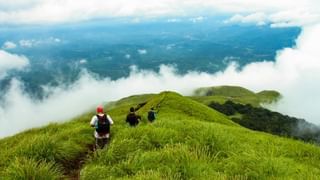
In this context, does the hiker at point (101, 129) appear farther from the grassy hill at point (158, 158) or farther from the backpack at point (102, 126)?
the grassy hill at point (158, 158)

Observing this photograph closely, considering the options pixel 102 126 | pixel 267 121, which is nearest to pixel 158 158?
pixel 102 126

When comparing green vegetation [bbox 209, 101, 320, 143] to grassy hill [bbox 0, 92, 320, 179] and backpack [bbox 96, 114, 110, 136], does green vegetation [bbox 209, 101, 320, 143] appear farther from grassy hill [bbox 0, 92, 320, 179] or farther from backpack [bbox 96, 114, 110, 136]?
backpack [bbox 96, 114, 110, 136]

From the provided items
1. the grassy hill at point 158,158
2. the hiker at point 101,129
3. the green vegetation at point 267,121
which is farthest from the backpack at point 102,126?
the green vegetation at point 267,121

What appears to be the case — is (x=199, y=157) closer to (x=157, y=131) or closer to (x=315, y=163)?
(x=157, y=131)

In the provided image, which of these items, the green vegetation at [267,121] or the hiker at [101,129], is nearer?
the hiker at [101,129]

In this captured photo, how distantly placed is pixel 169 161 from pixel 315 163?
9573 mm

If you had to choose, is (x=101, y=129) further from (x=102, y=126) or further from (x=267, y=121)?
(x=267, y=121)

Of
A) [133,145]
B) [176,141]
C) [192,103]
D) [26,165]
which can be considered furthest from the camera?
[192,103]

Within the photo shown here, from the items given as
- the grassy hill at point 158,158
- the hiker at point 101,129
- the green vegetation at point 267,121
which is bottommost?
the green vegetation at point 267,121

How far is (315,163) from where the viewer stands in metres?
20.8

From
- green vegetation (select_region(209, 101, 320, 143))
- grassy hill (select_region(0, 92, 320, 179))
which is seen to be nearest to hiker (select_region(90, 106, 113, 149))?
grassy hill (select_region(0, 92, 320, 179))

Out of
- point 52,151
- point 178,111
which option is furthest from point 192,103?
point 52,151

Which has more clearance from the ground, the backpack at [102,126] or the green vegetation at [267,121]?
the backpack at [102,126]

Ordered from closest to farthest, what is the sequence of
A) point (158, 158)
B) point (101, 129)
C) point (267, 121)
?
1. point (158, 158)
2. point (101, 129)
3. point (267, 121)
